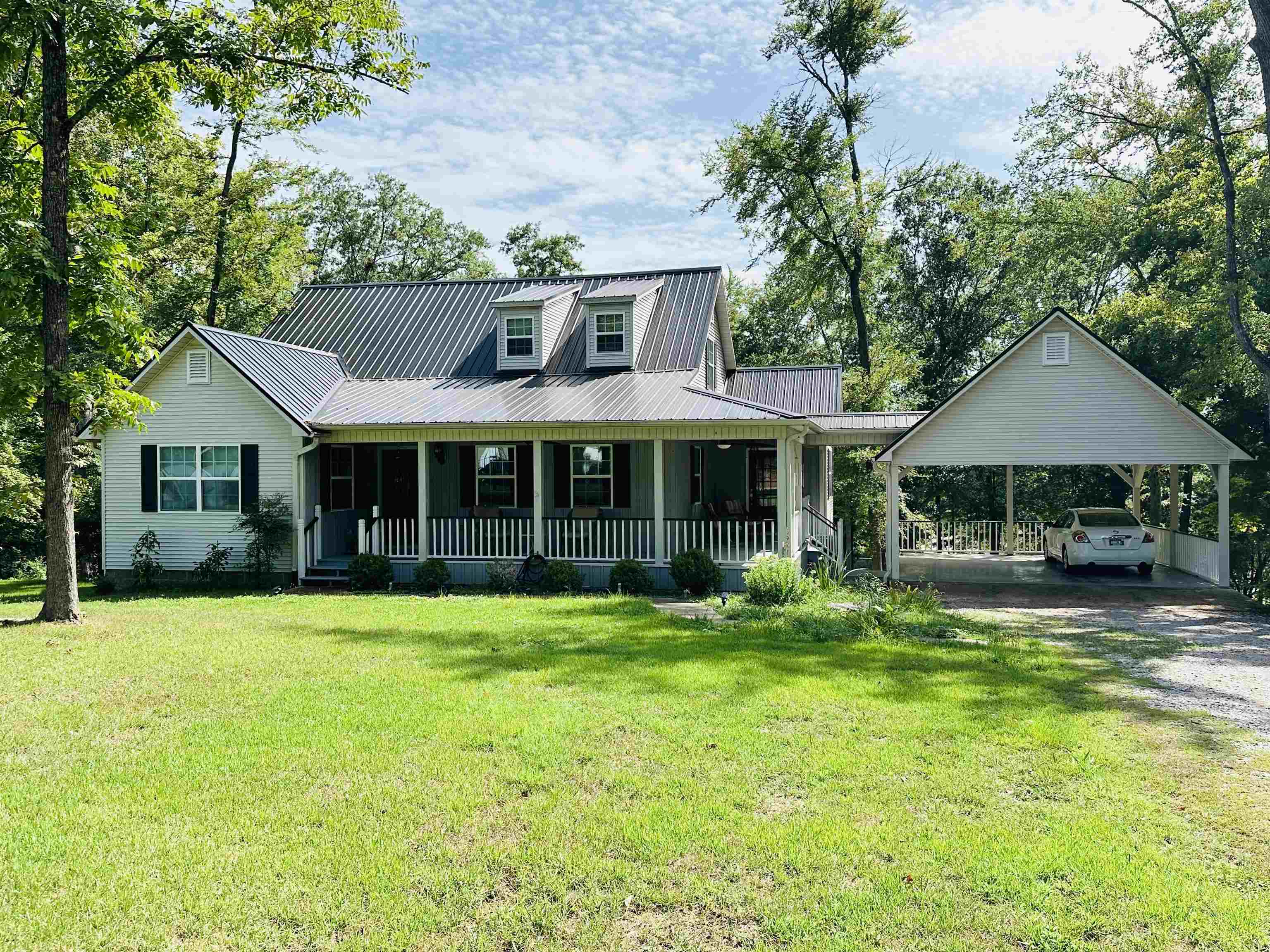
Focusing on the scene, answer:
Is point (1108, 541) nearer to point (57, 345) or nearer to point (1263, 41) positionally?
point (1263, 41)

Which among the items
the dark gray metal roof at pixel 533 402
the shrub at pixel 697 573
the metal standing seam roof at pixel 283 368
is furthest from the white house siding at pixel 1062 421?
the metal standing seam roof at pixel 283 368

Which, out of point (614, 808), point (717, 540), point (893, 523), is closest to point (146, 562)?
point (717, 540)

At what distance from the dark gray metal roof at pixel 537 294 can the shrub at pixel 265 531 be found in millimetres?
6485

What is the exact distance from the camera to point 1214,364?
20.4 m

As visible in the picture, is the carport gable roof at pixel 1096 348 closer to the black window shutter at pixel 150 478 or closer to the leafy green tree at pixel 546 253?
the black window shutter at pixel 150 478

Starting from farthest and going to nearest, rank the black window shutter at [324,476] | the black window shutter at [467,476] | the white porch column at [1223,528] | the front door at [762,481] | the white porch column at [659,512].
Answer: the front door at [762,481] < the black window shutter at [467,476] < the black window shutter at [324,476] < the white porch column at [1223,528] < the white porch column at [659,512]

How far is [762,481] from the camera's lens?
800 inches

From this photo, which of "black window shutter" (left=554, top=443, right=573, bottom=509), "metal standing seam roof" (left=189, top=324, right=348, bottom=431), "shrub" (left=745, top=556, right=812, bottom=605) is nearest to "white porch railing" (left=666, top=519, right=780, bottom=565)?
"shrub" (left=745, top=556, right=812, bottom=605)

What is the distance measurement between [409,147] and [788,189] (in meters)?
12.1

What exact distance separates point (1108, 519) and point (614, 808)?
18.4 metres

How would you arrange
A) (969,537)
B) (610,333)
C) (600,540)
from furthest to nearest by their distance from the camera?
(969,537), (610,333), (600,540)

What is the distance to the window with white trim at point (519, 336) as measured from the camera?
1959 cm

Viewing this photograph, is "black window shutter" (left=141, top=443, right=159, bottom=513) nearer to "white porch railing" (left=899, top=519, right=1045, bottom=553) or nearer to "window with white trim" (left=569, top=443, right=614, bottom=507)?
"window with white trim" (left=569, top=443, right=614, bottom=507)

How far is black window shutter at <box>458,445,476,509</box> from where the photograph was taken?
18656 mm
